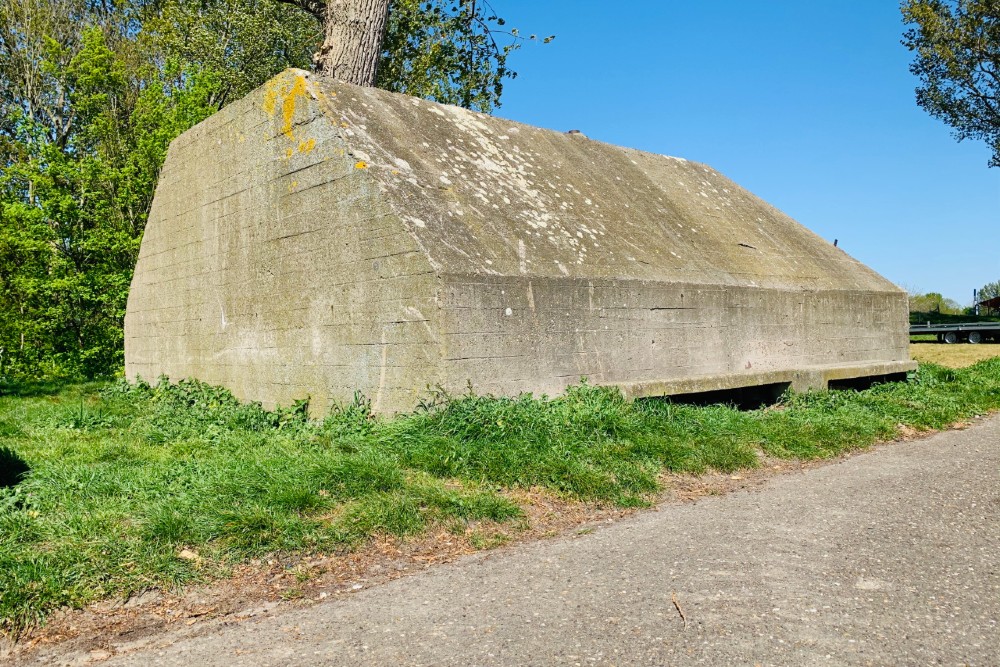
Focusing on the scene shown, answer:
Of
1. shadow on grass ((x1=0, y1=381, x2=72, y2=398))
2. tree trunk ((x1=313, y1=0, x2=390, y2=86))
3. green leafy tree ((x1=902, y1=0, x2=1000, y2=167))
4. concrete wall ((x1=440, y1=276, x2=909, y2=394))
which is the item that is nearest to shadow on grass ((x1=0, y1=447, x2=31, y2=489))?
concrete wall ((x1=440, y1=276, x2=909, y2=394))

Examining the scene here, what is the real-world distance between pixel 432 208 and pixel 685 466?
3154 mm

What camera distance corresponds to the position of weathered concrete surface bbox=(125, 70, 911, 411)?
6.84 metres

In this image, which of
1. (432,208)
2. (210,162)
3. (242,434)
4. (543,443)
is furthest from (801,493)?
(210,162)

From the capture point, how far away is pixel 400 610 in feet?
11.4

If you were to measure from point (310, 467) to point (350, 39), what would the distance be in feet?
26.0

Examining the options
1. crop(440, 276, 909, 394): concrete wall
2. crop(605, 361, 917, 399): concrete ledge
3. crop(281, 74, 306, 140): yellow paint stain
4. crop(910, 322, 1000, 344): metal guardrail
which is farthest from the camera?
crop(910, 322, 1000, 344): metal guardrail

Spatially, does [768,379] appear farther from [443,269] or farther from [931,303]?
[931,303]

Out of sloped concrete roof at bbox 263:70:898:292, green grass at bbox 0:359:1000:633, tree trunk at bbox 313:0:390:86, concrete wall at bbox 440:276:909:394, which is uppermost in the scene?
tree trunk at bbox 313:0:390:86

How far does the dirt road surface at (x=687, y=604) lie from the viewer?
9.68 ft

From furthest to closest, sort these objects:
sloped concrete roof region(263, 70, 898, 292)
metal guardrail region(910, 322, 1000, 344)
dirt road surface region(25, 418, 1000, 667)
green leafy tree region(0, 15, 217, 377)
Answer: metal guardrail region(910, 322, 1000, 344), green leafy tree region(0, 15, 217, 377), sloped concrete roof region(263, 70, 898, 292), dirt road surface region(25, 418, 1000, 667)

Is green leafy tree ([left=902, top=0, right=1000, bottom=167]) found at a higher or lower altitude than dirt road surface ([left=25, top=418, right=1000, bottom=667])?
higher

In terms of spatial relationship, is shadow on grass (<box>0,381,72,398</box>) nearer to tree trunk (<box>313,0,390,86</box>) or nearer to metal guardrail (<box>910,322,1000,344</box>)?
tree trunk (<box>313,0,390,86</box>)

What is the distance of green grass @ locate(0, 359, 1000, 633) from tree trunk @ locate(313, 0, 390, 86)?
5077mm

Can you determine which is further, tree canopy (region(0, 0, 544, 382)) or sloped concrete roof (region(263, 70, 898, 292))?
tree canopy (region(0, 0, 544, 382))
